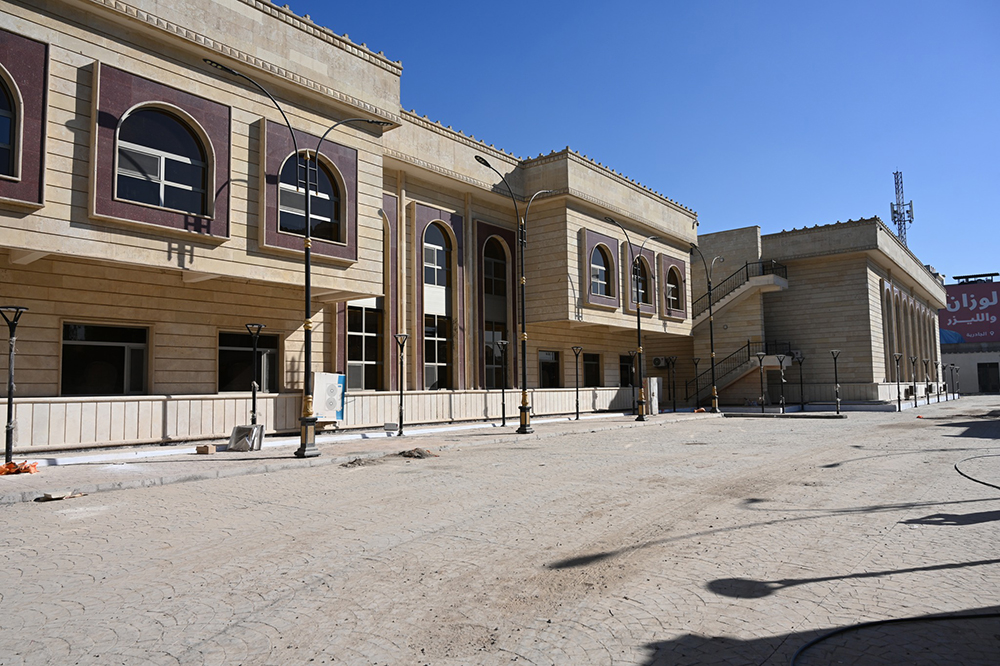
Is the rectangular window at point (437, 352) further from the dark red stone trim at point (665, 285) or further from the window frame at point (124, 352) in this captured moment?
the dark red stone trim at point (665, 285)

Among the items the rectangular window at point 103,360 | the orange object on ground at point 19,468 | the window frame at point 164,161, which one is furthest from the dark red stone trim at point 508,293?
the orange object on ground at point 19,468

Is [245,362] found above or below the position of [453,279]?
below

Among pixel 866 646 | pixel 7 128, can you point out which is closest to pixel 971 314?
pixel 866 646

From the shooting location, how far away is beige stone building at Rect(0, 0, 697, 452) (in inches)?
613

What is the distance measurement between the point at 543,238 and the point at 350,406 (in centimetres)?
1412

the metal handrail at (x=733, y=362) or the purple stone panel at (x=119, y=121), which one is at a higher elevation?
the purple stone panel at (x=119, y=121)

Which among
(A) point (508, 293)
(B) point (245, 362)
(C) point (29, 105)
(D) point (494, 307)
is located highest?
(C) point (29, 105)

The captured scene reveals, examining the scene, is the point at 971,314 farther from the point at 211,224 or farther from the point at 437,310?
the point at 211,224

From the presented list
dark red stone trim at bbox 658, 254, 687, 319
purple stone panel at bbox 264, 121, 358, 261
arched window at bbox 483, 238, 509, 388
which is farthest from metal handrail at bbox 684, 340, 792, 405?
purple stone panel at bbox 264, 121, 358, 261

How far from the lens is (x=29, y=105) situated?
593 inches

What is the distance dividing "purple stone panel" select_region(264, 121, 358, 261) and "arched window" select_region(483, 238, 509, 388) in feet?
34.4

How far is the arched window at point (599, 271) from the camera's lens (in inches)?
1303

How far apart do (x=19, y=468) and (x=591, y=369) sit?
2860 centimetres

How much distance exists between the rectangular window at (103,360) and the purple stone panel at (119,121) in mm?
3572
